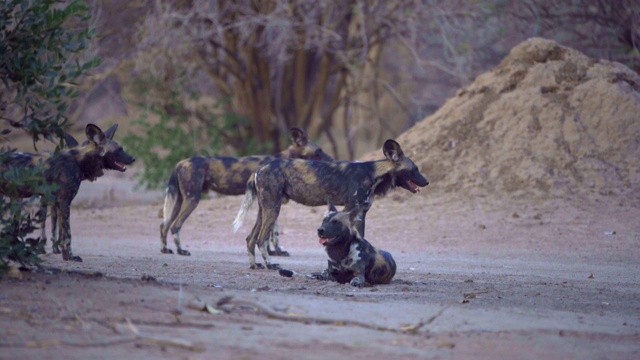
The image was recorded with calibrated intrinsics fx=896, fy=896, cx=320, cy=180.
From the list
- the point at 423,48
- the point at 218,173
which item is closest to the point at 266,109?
the point at 423,48

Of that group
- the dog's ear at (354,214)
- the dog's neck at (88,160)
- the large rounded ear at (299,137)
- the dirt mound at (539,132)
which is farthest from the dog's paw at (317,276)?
the dirt mound at (539,132)

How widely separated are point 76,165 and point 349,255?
10.5 feet

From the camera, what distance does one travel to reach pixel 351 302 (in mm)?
5898

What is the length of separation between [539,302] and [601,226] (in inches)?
213

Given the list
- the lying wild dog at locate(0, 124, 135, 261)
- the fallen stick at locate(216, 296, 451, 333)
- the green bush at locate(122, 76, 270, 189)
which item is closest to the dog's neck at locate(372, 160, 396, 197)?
the lying wild dog at locate(0, 124, 135, 261)

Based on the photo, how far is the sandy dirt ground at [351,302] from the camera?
15.5 ft

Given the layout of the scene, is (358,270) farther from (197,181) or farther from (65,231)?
(197,181)

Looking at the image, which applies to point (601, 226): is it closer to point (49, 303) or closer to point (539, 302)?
point (539, 302)

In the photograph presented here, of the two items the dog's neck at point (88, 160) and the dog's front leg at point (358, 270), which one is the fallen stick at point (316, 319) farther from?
the dog's neck at point (88, 160)

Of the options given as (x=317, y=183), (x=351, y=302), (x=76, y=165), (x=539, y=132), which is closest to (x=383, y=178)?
(x=317, y=183)

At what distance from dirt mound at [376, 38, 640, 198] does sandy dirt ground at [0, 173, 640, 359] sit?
1.30m

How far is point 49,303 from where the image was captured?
17.3ft

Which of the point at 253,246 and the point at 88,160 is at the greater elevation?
the point at 88,160

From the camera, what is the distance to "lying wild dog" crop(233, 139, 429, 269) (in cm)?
876
